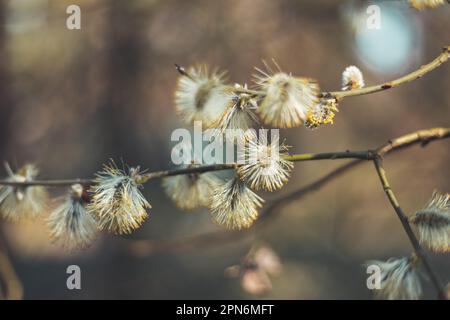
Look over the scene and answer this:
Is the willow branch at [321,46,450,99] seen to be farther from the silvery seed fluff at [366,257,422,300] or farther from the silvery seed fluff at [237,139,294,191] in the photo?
the silvery seed fluff at [366,257,422,300]

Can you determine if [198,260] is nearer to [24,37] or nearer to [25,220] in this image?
[24,37]

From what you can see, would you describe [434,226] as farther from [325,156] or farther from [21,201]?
[21,201]

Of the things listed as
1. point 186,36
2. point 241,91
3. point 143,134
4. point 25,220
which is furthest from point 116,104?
point 241,91

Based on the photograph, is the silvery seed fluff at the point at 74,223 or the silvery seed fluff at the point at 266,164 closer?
the silvery seed fluff at the point at 266,164

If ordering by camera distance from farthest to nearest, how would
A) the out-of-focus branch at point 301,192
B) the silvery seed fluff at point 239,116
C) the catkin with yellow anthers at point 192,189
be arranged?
the catkin with yellow anthers at point 192,189
the out-of-focus branch at point 301,192
the silvery seed fluff at point 239,116

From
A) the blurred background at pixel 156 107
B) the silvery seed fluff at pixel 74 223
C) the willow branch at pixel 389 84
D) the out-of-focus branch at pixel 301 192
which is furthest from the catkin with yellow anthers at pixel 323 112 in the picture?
the blurred background at pixel 156 107

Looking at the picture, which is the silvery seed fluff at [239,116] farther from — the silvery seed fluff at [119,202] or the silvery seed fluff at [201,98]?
the silvery seed fluff at [119,202]

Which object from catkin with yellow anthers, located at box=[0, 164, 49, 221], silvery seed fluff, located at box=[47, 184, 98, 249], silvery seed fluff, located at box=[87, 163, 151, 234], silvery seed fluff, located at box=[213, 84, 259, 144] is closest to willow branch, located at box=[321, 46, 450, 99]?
silvery seed fluff, located at box=[213, 84, 259, 144]
